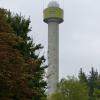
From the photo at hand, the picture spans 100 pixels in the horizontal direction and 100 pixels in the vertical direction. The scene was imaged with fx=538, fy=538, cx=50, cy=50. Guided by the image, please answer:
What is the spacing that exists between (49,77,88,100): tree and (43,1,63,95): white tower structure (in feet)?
104

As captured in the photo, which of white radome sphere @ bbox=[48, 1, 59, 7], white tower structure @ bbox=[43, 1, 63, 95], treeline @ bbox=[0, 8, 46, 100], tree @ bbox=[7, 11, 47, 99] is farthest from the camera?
white radome sphere @ bbox=[48, 1, 59, 7]

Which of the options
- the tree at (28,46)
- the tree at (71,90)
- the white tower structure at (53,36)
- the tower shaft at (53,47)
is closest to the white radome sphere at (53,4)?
the white tower structure at (53,36)

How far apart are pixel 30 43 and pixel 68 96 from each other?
41279 millimetres

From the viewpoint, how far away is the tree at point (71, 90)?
78188 millimetres

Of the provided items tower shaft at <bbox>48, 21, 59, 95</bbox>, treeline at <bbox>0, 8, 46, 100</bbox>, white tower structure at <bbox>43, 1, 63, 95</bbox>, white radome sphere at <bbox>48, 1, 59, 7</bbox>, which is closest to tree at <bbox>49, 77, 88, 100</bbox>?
white tower structure at <bbox>43, 1, 63, 95</bbox>

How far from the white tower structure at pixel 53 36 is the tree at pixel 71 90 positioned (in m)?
31.6

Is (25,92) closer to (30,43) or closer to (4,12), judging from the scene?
(4,12)

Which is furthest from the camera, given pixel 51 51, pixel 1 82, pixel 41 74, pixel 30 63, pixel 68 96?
pixel 51 51

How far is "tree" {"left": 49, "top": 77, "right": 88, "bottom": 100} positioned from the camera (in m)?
78.2

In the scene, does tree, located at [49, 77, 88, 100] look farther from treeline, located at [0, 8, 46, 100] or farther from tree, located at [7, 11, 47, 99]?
treeline, located at [0, 8, 46, 100]

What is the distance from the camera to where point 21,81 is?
2716cm

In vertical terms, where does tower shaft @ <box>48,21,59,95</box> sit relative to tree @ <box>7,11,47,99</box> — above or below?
above

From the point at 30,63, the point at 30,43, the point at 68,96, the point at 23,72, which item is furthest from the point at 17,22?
the point at 68,96

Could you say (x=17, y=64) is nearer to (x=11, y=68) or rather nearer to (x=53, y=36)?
(x=11, y=68)
